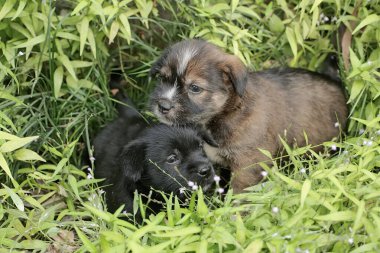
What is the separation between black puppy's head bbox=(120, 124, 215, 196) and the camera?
4234 millimetres

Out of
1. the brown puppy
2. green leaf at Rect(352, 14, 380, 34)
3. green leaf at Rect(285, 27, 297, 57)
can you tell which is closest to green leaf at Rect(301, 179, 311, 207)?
the brown puppy

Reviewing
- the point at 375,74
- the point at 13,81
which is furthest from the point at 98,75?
the point at 375,74

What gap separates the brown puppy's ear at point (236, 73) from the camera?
427cm

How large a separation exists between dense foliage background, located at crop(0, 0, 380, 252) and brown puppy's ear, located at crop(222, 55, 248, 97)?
359 millimetres

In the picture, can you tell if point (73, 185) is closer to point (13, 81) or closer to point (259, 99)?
point (13, 81)

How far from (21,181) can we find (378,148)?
258 cm

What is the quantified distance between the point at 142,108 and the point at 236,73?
1.50 meters

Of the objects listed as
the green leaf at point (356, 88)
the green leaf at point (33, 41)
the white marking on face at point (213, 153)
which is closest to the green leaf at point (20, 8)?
the green leaf at point (33, 41)

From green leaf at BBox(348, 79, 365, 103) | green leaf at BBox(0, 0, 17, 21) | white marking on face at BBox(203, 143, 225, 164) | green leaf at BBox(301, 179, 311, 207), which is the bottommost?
white marking on face at BBox(203, 143, 225, 164)

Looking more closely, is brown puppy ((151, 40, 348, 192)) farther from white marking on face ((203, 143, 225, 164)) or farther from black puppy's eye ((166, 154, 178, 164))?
black puppy's eye ((166, 154, 178, 164))

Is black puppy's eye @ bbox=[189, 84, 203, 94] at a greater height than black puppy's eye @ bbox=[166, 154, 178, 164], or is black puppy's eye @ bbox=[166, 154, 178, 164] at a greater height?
black puppy's eye @ bbox=[189, 84, 203, 94]

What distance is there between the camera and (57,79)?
4742 millimetres

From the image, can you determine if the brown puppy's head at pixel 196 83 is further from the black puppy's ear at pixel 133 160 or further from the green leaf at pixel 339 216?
the green leaf at pixel 339 216

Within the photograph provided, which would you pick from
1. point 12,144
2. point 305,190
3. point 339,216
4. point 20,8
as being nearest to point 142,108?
point 20,8
